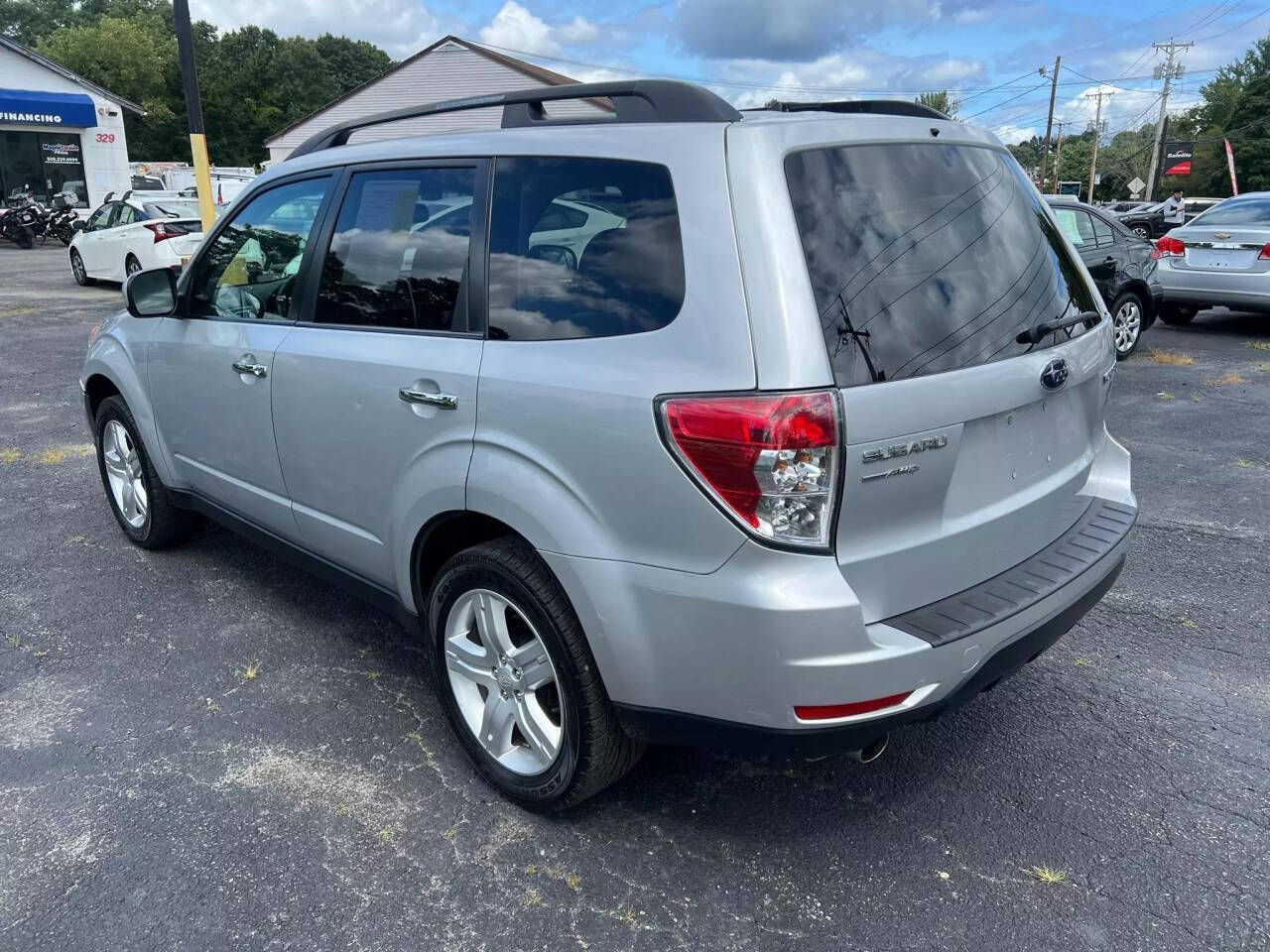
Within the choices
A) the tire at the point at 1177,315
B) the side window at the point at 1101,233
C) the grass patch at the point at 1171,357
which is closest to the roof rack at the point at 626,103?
the side window at the point at 1101,233

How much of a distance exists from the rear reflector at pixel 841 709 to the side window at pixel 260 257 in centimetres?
229

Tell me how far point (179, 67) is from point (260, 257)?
70.8 meters

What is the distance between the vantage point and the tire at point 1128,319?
973 centimetres

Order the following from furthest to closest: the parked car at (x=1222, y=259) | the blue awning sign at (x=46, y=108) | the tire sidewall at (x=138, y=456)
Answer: the blue awning sign at (x=46, y=108) → the parked car at (x=1222, y=259) → the tire sidewall at (x=138, y=456)

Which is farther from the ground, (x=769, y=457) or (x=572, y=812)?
(x=769, y=457)

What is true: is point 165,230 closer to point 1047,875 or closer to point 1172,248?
point 1172,248

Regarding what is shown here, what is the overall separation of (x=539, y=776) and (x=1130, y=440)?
5.59m

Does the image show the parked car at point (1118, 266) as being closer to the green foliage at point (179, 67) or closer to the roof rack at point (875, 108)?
the roof rack at point (875, 108)

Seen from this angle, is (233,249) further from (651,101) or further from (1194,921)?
(1194,921)

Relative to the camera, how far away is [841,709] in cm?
217

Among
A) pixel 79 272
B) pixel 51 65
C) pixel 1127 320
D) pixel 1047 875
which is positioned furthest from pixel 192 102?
pixel 51 65

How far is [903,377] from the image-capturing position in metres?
2.20

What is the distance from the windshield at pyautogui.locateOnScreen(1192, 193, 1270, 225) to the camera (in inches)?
429

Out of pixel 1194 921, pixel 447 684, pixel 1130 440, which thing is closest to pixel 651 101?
pixel 447 684
